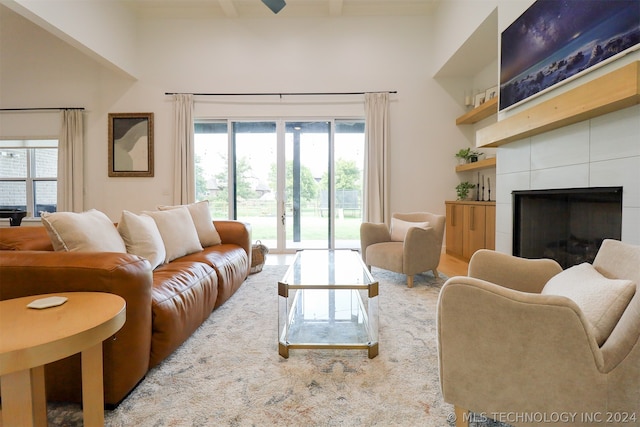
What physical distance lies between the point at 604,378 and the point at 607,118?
190 cm

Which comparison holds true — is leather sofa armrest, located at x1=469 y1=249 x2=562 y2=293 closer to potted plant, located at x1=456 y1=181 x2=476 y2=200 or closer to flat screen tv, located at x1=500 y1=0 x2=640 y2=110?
flat screen tv, located at x1=500 y1=0 x2=640 y2=110

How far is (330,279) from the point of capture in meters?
1.96

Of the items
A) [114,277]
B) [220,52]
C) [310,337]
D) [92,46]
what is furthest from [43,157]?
[310,337]

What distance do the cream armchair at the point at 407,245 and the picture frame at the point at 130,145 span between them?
149 inches

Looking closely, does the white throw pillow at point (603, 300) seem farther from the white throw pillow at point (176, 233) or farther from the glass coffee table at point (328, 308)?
the white throw pillow at point (176, 233)

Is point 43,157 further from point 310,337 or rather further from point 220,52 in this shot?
point 310,337

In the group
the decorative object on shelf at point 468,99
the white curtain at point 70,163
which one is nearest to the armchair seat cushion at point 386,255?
the decorative object on shelf at point 468,99

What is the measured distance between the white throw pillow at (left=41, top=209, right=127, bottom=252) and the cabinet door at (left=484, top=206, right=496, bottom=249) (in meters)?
3.67

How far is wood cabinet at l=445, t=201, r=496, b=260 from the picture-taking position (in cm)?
365

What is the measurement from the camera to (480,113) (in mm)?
4250

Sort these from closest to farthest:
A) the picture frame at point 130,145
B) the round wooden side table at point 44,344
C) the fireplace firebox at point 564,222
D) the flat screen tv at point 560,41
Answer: the round wooden side table at point 44,344 → the flat screen tv at point 560,41 → the fireplace firebox at point 564,222 → the picture frame at point 130,145

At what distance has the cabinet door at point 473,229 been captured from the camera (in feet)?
12.5

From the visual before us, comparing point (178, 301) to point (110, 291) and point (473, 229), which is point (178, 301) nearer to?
point (110, 291)

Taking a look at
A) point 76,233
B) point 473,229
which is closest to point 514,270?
point 76,233
